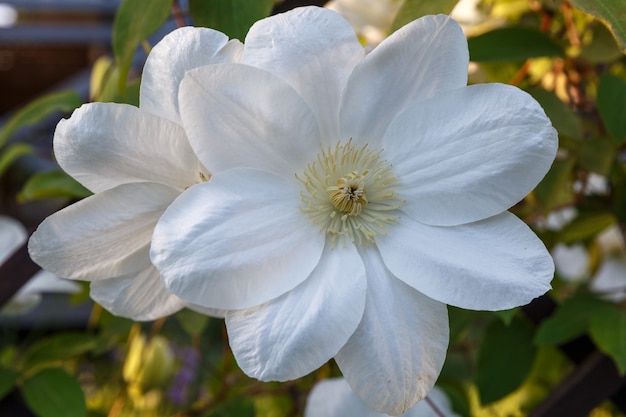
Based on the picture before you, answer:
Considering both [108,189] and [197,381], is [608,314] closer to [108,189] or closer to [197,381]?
[108,189]

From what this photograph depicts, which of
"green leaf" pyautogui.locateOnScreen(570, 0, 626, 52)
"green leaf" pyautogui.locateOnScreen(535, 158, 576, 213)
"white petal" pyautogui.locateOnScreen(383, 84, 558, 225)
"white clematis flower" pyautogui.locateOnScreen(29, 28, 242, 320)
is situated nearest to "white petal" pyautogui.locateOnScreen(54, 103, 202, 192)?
"white clematis flower" pyautogui.locateOnScreen(29, 28, 242, 320)

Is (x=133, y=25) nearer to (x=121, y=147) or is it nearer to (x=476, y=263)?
(x=121, y=147)

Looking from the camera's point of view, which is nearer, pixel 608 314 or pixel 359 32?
pixel 608 314

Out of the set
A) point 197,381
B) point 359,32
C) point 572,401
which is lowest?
point 197,381

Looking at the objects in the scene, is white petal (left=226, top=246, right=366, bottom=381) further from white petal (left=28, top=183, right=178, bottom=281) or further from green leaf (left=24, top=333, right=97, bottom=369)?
green leaf (left=24, top=333, right=97, bottom=369)

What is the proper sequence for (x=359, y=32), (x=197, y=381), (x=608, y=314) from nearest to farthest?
(x=608, y=314) → (x=359, y=32) → (x=197, y=381)

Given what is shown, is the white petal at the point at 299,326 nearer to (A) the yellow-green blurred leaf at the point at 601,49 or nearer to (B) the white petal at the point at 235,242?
(B) the white petal at the point at 235,242

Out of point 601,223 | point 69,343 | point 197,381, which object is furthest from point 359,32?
point 197,381
